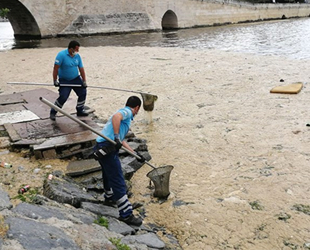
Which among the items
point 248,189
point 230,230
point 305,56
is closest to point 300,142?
point 248,189

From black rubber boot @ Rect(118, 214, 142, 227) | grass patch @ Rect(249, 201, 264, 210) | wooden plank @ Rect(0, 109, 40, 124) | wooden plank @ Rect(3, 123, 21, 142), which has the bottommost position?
grass patch @ Rect(249, 201, 264, 210)

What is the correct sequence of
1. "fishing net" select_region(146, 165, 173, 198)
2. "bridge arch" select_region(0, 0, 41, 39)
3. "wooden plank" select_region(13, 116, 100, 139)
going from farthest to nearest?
1. "bridge arch" select_region(0, 0, 41, 39)
2. "wooden plank" select_region(13, 116, 100, 139)
3. "fishing net" select_region(146, 165, 173, 198)

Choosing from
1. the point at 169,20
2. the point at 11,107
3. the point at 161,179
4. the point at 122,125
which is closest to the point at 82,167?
the point at 161,179

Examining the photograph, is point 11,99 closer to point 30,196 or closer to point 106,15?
point 30,196

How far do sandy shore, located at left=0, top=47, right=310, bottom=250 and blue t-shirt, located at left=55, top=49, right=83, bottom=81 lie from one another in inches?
72.3

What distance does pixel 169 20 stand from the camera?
4072cm

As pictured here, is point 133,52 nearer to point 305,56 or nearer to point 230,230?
point 305,56

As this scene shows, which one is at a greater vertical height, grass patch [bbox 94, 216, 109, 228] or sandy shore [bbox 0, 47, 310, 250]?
grass patch [bbox 94, 216, 109, 228]

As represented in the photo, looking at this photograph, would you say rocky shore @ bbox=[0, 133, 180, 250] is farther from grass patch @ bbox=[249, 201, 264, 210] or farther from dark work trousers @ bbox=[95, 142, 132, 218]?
grass patch @ bbox=[249, 201, 264, 210]

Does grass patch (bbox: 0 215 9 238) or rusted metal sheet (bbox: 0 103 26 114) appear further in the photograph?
rusted metal sheet (bbox: 0 103 26 114)

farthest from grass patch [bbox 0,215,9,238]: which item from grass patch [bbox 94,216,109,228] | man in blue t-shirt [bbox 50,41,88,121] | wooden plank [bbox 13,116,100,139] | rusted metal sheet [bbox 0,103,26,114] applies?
rusted metal sheet [bbox 0,103,26,114]

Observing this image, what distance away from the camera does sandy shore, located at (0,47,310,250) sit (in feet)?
14.6

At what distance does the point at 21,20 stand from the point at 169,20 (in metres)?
17.1

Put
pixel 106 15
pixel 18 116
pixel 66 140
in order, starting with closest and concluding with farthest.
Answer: pixel 66 140 → pixel 18 116 → pixel 106 15
